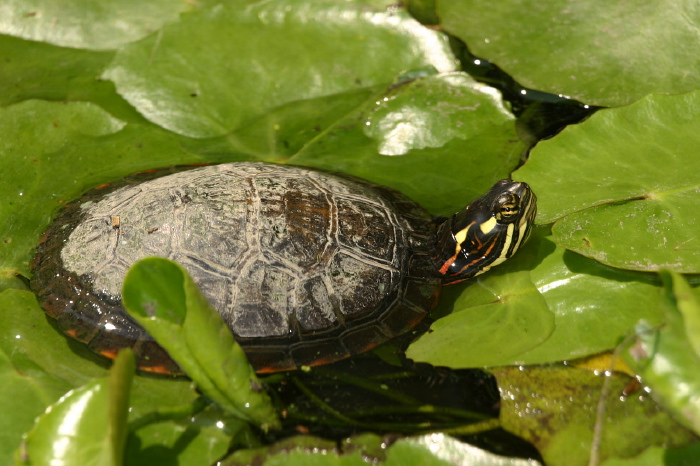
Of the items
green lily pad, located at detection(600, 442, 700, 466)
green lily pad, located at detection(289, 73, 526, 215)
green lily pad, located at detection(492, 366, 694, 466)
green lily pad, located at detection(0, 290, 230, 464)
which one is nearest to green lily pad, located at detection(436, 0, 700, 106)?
green lily pad, located at detection(289, 73, 526, 215)

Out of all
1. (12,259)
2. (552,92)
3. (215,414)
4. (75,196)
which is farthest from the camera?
(552,92)

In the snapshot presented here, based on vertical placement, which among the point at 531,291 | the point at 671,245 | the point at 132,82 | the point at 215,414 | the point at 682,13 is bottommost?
the point at 215,414

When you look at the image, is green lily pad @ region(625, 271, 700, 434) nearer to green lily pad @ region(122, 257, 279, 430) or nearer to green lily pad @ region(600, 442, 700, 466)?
green lily pad @ region(600, 442, 700, 466)

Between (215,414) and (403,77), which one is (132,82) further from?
(215,414)

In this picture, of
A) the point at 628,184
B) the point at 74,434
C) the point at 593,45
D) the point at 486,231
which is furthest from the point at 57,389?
the point at 593,45

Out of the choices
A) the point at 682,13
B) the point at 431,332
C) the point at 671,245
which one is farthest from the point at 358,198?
the point at 682,13

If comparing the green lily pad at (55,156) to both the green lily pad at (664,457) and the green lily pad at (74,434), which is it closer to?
the green lily pad at (74,434)

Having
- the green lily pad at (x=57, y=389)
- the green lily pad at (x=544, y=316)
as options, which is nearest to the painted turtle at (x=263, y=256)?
the green lily pad at (x=57, y=389)
